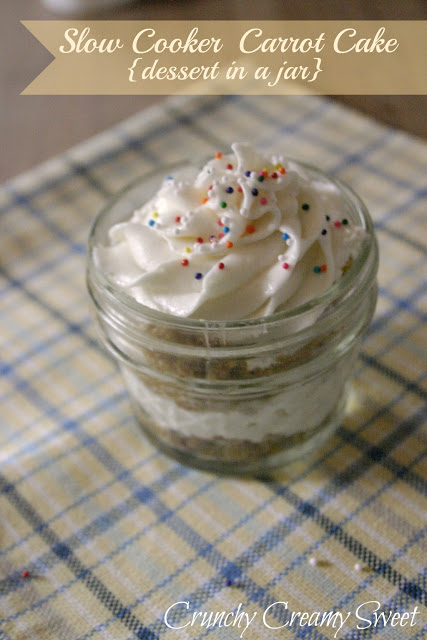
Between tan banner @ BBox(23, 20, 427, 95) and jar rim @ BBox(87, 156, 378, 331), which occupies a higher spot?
jar rim @ BBox(87, 156, 378, 331)

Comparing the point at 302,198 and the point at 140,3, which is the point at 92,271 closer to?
the point at 302,198

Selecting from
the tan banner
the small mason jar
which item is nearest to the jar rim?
the small mason jar

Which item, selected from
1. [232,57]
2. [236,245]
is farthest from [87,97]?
[236,245]

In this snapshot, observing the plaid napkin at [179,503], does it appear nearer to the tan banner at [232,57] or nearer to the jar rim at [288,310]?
the jar rim at [288,310]

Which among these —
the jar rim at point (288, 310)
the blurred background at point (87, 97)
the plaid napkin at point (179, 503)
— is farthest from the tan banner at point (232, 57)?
the jar rim at point (288, 310)

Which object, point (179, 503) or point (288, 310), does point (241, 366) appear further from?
point (179, 503)

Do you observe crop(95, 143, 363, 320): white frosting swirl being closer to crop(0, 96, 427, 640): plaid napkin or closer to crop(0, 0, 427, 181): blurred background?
crop(0, 96, 427, 640): plaid napkin

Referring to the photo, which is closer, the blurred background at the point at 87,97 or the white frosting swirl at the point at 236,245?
the white frosting swirl at the point at 236,245
